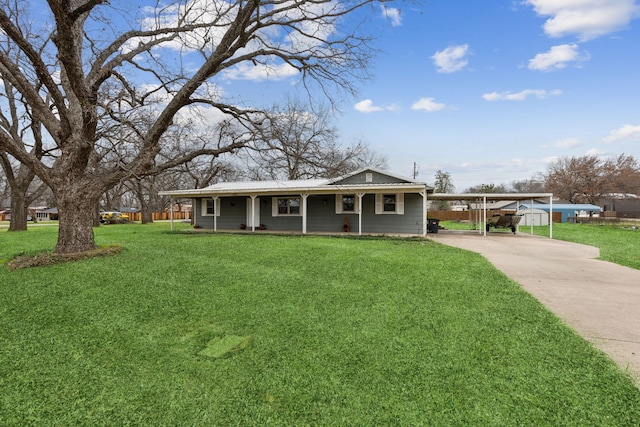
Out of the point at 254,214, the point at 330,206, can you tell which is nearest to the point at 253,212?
the point at 254,214

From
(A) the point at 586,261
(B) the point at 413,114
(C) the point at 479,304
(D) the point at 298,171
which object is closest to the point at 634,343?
(C) the point at 479,304

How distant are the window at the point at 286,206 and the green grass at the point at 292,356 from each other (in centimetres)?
1030

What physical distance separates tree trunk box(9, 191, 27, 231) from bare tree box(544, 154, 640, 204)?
51.1 meters

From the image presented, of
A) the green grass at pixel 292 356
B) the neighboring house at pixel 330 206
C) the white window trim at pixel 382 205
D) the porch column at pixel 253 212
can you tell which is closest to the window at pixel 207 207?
the neighboring house at pixel 330 206

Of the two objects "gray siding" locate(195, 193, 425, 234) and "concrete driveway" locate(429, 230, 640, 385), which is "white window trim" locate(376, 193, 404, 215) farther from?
"concrete driveway" locate(429, 230, 640, 385)

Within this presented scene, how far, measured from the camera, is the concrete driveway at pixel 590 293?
3436mm

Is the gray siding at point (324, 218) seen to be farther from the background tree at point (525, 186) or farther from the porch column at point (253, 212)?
the background tree at point (525, 186)

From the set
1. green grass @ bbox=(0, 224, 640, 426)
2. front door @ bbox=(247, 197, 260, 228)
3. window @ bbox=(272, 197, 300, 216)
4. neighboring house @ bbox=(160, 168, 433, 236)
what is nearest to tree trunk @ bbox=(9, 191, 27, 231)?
neighboring house @ bbox=(160, 168, 433, 236)

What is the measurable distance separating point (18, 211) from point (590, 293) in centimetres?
2457

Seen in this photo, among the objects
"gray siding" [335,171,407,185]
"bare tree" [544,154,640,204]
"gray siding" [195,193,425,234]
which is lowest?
"gray siding" [195,193,425,234]

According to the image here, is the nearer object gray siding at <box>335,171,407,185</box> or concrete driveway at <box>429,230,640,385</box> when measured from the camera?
concrete driveway at <box>429,230,640,385</box>

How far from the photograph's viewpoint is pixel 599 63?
469 inches

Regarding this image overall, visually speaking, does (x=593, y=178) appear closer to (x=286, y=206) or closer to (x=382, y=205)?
(x=382, y=205)

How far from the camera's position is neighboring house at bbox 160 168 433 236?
14031 mm
